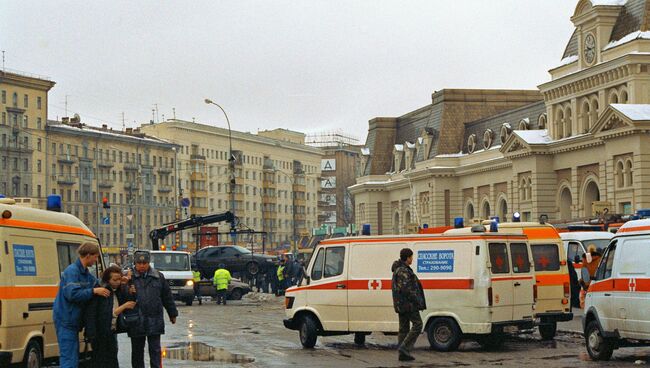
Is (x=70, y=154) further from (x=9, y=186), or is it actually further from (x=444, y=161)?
(x=444, y=161)

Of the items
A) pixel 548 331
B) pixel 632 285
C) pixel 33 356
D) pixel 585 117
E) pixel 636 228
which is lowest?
pixel 548 331

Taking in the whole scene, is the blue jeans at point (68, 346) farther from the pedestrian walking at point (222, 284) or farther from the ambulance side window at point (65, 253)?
the pedestrian walking at point (222, 284)

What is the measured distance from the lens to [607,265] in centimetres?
1914

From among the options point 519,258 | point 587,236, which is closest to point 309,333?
point 519,258

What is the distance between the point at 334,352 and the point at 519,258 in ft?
12.4

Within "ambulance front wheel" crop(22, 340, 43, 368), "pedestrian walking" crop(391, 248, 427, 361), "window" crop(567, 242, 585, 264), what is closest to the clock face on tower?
"window" crop(567, 242, 585, 264)

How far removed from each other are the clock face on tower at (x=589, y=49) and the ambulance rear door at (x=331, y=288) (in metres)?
45.3

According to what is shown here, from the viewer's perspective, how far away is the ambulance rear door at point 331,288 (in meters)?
22.5

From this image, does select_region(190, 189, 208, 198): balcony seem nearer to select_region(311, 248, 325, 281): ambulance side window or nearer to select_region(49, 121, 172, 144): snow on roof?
select_region(49, 121, 172, 144): snow on roof

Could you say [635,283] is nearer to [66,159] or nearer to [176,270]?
[176,270]

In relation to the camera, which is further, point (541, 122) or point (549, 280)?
point (541, 122)

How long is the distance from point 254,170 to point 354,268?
463 ft

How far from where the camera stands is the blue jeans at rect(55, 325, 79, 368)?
44.1ft

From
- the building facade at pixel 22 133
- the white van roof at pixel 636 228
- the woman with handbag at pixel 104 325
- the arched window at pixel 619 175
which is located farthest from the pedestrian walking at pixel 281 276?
the building facade at pixel 22 133
